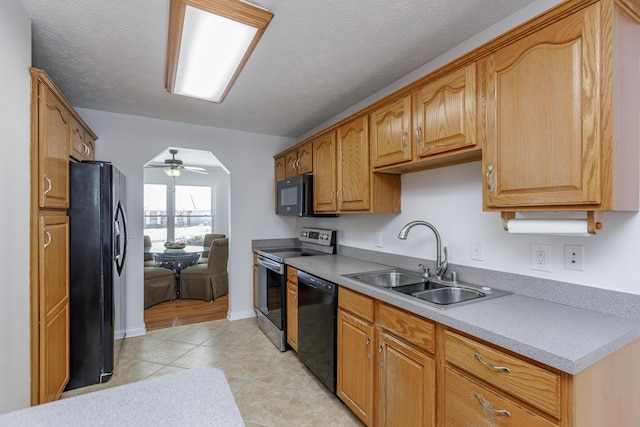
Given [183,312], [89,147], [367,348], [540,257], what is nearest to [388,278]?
[367,348]

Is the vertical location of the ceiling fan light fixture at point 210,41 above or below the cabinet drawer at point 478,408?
above

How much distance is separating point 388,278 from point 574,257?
3.61 ft

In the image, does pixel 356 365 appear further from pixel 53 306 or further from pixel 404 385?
pixel 53 306

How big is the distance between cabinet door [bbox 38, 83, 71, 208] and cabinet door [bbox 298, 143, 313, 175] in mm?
1878

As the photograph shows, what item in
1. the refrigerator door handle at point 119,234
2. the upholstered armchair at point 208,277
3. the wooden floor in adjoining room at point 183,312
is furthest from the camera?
the upholstered armchair at point 208,277

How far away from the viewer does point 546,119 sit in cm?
121

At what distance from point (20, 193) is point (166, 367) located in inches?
→ 69.2

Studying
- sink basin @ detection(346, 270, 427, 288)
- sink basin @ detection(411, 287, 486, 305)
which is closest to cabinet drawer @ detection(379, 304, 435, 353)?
sink basin @ detection(411, 287, 486, 305)

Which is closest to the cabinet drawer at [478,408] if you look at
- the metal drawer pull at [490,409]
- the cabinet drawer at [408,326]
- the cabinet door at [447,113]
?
the metal drawer pull at [490,409]

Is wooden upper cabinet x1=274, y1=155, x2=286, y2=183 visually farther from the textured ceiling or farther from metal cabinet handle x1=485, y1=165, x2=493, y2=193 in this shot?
metal cabinet handle x1=485, y1=165, x2=493, y2=193

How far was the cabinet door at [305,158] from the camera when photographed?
9.96ft

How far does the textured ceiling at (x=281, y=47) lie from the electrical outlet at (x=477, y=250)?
1.22 metres

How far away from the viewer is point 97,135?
3.07 meters

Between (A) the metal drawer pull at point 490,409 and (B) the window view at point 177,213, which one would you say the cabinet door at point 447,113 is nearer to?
(A) the metal drawer pull at point 490,409
